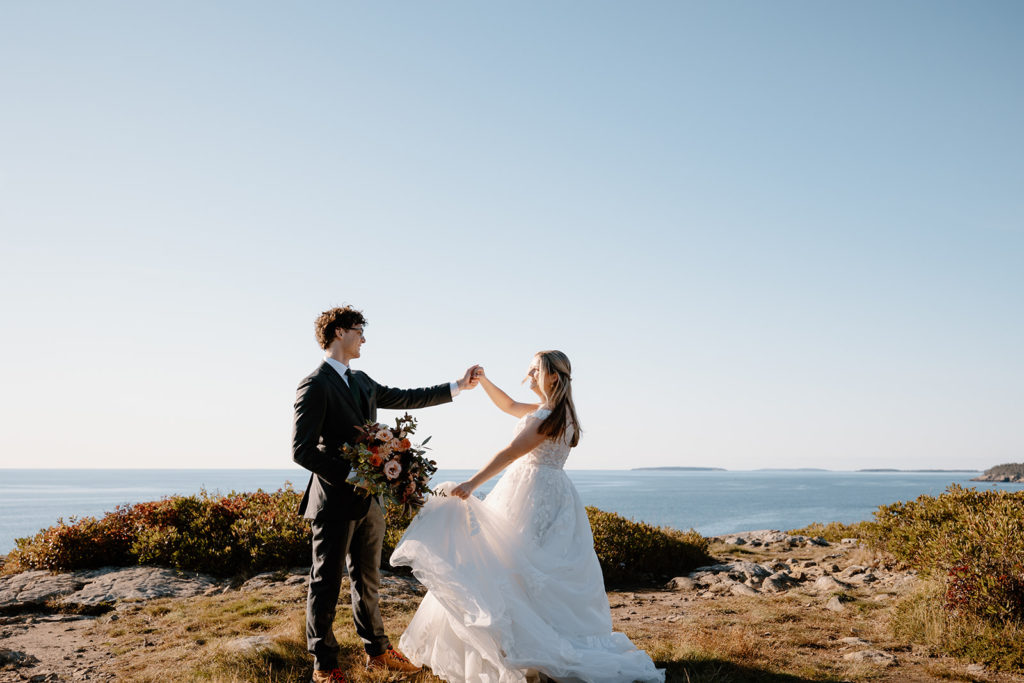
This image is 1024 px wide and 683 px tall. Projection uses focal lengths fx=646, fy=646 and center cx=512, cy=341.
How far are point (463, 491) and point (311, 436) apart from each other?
1.32 m

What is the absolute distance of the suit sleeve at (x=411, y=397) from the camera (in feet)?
20.2

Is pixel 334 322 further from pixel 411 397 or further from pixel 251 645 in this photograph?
pixel 251 645

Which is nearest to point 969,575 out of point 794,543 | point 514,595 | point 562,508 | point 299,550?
point 562,508

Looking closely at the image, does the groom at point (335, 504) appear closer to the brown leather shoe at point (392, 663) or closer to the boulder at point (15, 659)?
the brown leather shoe at point (392, 663)

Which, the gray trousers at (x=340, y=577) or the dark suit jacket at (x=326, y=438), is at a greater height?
the dark suit jacket at (x=326, y=438)

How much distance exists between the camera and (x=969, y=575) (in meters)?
7.17

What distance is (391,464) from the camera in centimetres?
514

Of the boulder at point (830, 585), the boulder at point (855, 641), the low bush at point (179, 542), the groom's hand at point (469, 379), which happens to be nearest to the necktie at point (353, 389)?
the groom's hand at point (469, 379)

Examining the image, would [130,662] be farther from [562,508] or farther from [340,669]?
[562,508]

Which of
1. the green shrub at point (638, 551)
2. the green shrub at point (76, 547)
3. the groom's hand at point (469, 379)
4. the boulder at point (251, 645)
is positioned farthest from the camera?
the green shrub at point (638, 551)

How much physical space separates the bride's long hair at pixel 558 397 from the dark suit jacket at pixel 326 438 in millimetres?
1616

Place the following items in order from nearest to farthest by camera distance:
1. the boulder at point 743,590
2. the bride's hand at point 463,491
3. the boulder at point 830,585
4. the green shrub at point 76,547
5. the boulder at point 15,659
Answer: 1. the bride's hand at point 463,491
2. the boulder at point 15,659
3. the boulder at point 830,585
4. the boulder at point 743,590
5. the green shrub at point 76,547

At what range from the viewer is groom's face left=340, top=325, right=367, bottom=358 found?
5.59 meters

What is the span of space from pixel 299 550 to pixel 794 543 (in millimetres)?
11134
